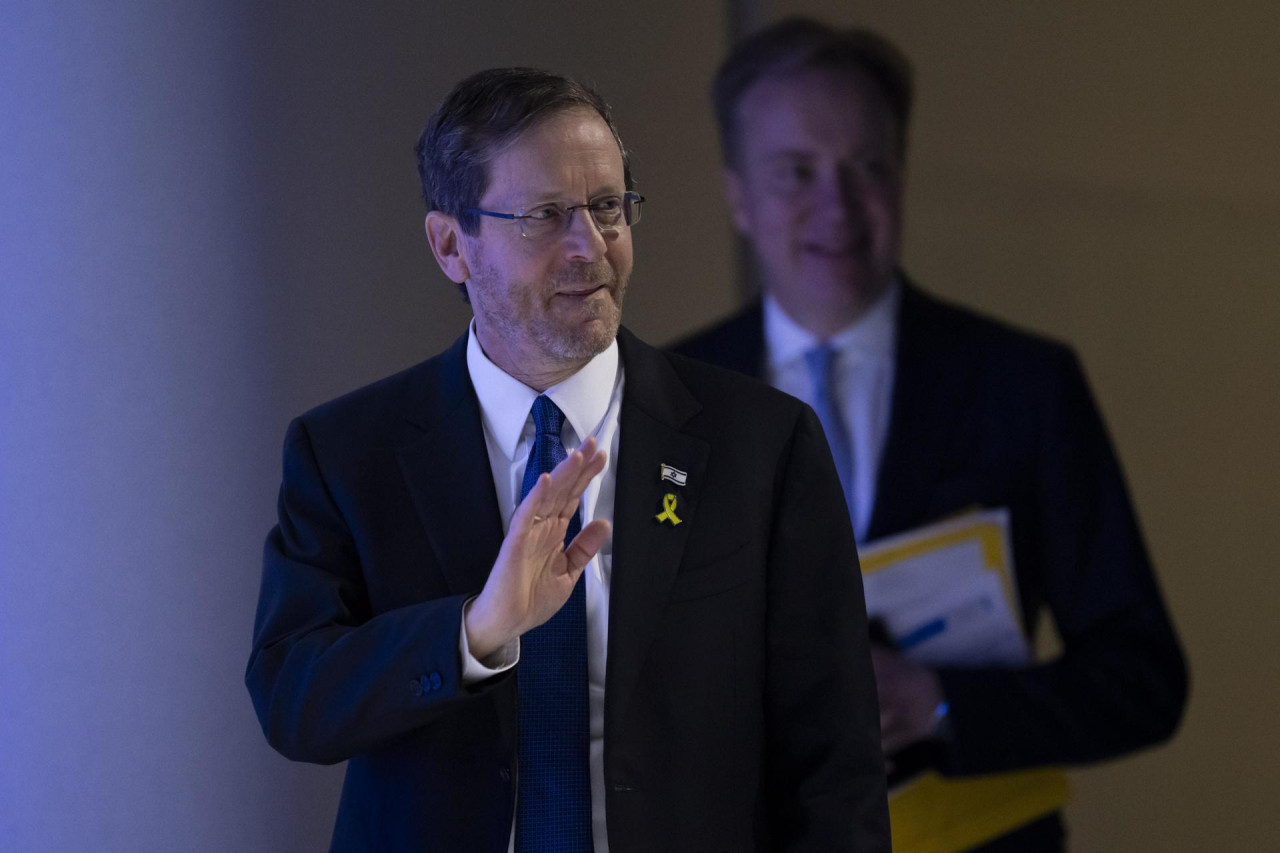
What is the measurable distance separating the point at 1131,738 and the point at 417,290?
6.30ft

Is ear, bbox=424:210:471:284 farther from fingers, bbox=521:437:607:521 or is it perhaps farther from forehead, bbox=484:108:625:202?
fingers, bbox=521:437:607:521

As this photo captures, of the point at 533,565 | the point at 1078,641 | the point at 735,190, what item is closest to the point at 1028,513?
the point at 1078,641

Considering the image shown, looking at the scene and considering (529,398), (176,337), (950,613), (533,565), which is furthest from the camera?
(950,613)

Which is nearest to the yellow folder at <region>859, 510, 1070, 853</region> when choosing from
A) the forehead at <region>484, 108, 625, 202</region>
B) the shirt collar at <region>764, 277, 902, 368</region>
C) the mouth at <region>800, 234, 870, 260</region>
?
the shirt collar at <region>764, 277, 902, 368</region>

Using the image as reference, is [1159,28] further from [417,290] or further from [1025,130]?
[417,290]

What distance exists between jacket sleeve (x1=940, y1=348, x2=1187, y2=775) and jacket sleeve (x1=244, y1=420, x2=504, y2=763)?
142 centimetres

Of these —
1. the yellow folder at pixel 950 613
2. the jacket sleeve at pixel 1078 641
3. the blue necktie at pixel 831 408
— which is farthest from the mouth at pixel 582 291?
the jacket sleeve at pixel 1078 641

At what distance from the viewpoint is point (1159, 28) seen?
10.8 ft

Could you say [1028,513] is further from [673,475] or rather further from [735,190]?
[673,475]

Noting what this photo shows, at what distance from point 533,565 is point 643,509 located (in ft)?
0.79

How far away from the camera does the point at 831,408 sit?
2863 mm

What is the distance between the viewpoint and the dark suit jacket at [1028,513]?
8.98 feet

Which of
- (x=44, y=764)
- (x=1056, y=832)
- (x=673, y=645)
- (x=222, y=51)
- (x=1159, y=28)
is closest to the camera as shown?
(x=673, y=645)

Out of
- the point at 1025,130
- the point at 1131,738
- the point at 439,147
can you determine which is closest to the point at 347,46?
the point at 439,147
